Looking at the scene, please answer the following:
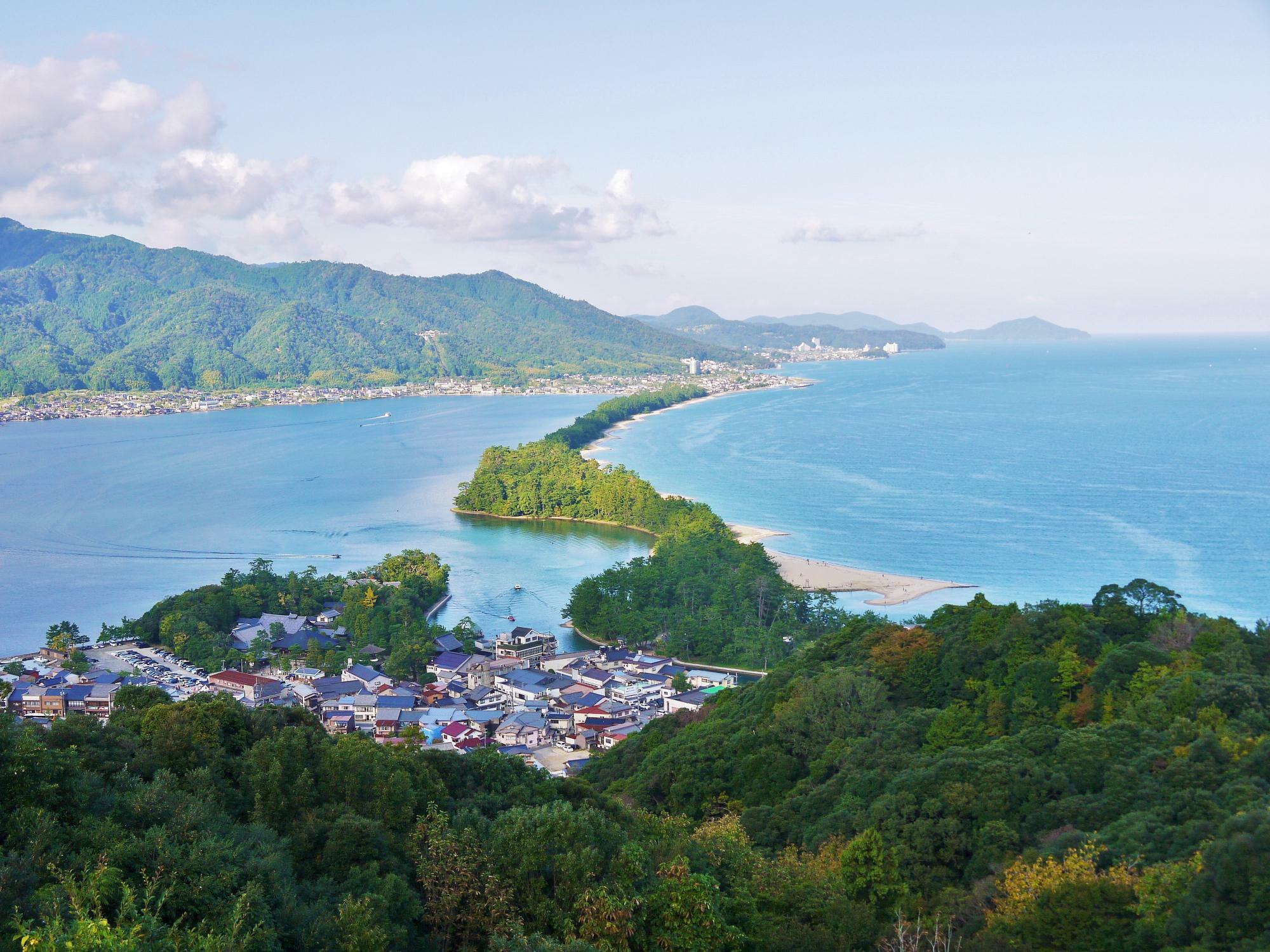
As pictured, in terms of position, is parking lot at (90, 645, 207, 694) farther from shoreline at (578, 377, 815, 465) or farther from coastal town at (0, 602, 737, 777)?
shoreline at (578, 377, 815, 465)

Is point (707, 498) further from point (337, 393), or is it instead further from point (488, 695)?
point (337, 393)

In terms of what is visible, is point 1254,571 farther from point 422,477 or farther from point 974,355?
point 974,355

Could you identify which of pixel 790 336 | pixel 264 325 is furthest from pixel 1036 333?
pixel 264 325

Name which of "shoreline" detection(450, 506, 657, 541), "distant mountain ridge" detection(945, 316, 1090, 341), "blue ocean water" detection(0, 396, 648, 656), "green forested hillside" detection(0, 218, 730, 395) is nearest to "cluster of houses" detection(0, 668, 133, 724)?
"blue ocean water" detection(0, 396, 648, 656)

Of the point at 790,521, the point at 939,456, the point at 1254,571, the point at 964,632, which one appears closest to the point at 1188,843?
the point at 964,632

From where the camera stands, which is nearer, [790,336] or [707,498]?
[707,498]
